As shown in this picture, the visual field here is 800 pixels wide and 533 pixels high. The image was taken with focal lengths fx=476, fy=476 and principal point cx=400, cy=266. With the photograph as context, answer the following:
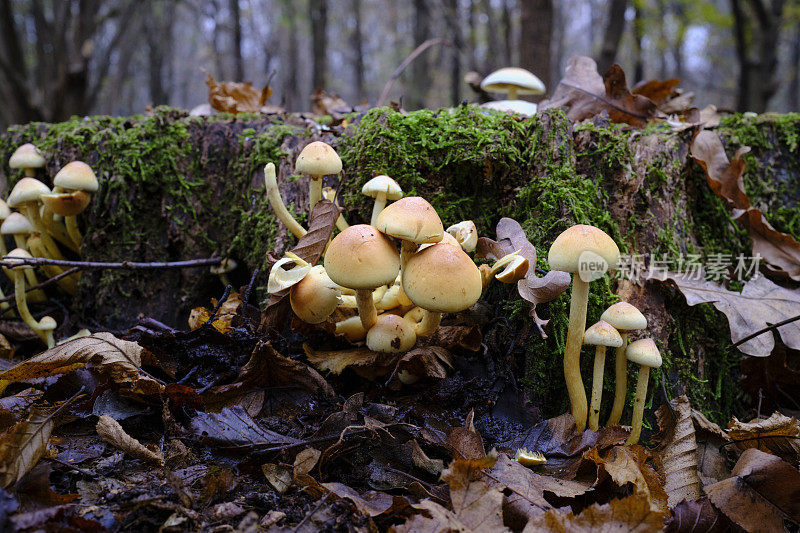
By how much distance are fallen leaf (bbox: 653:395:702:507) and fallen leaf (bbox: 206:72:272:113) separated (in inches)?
132

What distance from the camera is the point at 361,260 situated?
5.38 feet

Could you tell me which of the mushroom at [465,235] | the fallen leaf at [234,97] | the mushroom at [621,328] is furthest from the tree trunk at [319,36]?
the mushroom at [621,328]

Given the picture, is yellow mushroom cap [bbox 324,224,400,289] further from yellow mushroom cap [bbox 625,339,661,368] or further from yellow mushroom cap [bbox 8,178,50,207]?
yellow mushroom cap [bbox 8,178,50,207]

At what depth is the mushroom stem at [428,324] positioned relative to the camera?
1940 mm

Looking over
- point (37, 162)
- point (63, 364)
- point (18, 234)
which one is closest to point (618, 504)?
point (63, 364)

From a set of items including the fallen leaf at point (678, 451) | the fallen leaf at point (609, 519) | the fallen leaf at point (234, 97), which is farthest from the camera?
the fallen leaf at point (234, 97)

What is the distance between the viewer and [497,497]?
142 centimetres

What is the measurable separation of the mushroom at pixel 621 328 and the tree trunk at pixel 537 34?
4.29 metres

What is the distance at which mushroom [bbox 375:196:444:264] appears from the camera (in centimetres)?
164

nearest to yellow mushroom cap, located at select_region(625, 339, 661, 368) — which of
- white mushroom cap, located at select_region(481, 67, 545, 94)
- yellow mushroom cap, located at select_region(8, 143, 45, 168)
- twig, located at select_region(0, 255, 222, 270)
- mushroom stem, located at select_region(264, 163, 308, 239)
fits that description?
mushroom stem, located at select_region(264, 163, 308, 239)

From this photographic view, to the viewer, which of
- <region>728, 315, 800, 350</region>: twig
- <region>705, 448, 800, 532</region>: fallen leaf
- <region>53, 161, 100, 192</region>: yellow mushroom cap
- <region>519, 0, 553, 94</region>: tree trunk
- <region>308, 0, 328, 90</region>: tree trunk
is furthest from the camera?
<region>308, 0, 328, 90</region>: tree trunk

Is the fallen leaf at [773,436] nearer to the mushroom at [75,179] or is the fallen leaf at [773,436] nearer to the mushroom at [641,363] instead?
the mushroom at [641,363]

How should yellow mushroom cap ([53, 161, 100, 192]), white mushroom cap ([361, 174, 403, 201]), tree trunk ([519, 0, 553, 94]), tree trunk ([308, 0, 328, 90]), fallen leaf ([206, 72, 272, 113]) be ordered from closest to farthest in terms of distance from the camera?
white mushroom cap ([361, 174, 403, 201]) < yellow mushroom cap ([53, 161, 100, 192]) < fallen leaf ([206, 72, 272, 113]) < tree trunk ([519, 0, 553, 94]) < tree trunk ([308, 0, 328, 90])

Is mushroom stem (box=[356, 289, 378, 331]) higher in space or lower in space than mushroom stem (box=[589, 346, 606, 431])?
higher
